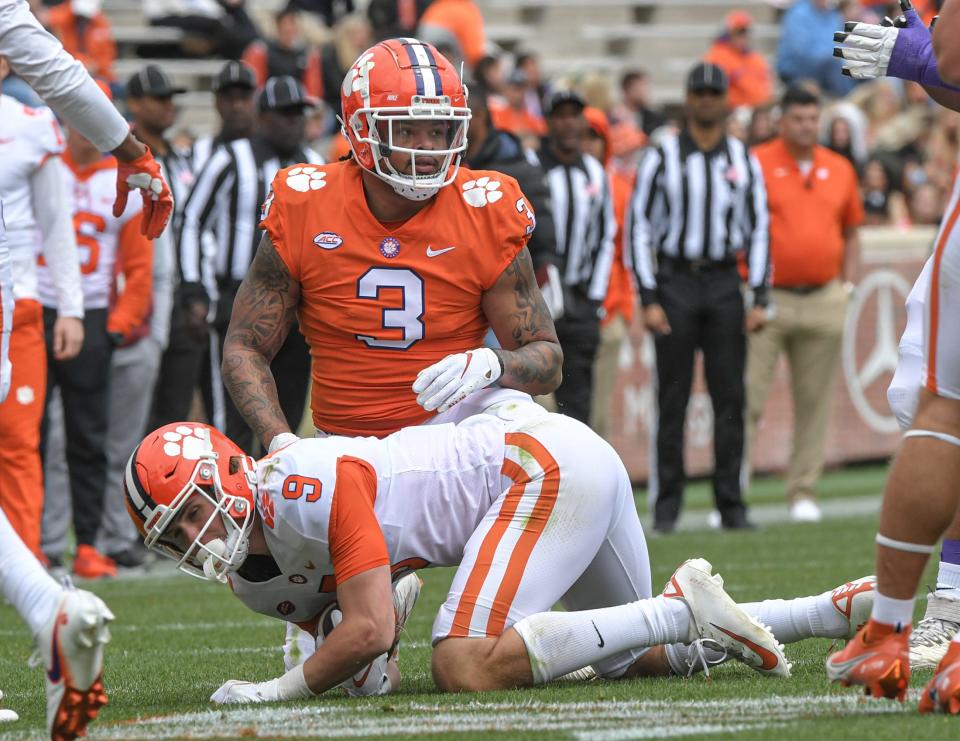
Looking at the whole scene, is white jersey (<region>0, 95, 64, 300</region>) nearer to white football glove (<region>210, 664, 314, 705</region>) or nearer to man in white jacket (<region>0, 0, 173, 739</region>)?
man in white jacket (<region>0, 0, 173, 739</region>)

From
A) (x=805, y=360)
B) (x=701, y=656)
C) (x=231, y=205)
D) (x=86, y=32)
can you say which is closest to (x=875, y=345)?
(x=805, y=360)

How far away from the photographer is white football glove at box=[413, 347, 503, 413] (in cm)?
425

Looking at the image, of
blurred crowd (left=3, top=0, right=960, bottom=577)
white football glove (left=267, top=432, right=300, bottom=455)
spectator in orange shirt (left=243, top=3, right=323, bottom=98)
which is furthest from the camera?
spectator in orange shirt (left=243, top=3, right=323, bottom=98)

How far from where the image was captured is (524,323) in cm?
463

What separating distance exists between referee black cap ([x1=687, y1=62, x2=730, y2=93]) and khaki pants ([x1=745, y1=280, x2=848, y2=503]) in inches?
48.6

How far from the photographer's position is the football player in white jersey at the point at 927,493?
11.1ft

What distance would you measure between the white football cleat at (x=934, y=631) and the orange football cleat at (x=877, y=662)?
731 millimetres

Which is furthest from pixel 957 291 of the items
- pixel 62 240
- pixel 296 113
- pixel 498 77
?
pixel 498 77

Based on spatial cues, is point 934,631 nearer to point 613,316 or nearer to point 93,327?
point 93,327

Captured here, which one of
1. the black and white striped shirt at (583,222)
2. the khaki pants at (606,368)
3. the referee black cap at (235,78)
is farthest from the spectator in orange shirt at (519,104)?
the referee black cap at (235,78)

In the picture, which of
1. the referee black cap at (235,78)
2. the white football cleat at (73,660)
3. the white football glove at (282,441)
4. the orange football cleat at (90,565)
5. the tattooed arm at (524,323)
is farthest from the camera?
the referee black cap at (235,78)

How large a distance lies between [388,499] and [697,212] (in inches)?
190

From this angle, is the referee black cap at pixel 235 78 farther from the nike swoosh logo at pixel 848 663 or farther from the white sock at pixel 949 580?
the nike swoosh logo at pixel 848 663

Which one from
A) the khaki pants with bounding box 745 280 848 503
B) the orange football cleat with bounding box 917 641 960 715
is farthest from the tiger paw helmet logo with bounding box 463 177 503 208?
the khaki pants with bounding box 745 280 848 503
